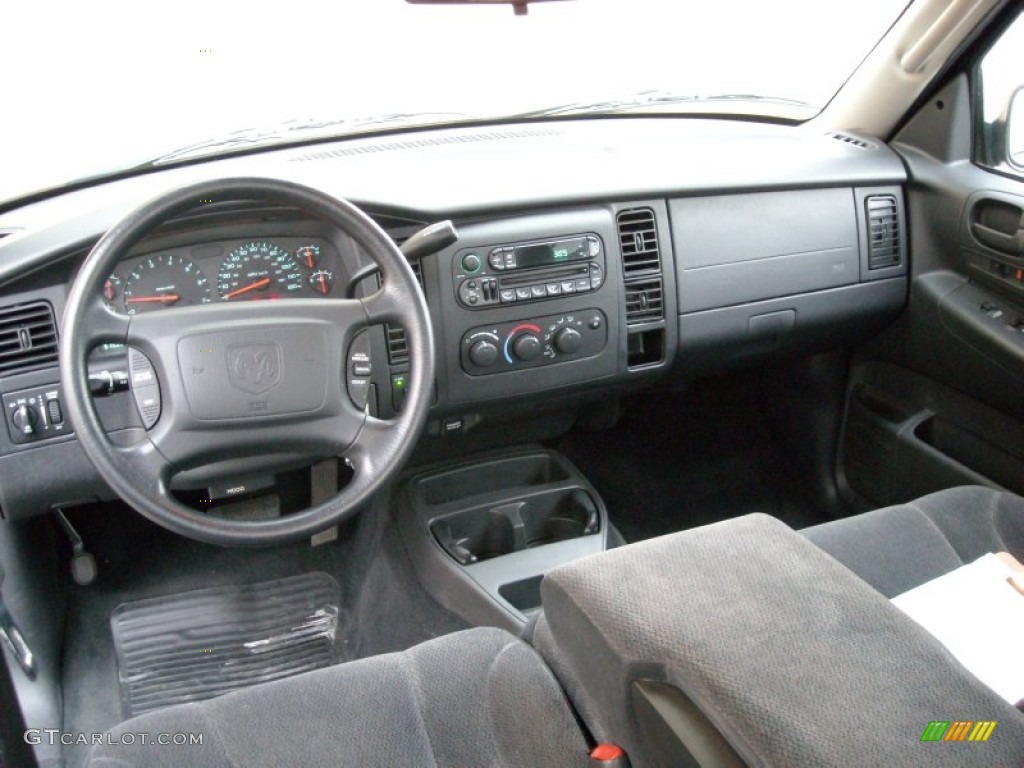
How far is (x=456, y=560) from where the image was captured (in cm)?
218

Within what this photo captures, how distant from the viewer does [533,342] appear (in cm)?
199

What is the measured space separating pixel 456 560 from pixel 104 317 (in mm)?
1051

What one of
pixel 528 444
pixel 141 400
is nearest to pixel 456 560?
pixel 528 444

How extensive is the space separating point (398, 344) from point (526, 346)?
29 centimetres

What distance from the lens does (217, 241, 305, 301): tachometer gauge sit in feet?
5.64

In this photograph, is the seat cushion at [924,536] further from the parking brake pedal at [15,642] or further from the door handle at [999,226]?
the parking brake pedal at [15,642]

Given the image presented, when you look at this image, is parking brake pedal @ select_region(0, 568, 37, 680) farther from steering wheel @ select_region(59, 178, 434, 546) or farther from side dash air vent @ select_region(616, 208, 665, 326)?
side dash air vent @ select_region(616, 208, 665, 326)

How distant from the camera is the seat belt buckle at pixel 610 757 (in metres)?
1.10

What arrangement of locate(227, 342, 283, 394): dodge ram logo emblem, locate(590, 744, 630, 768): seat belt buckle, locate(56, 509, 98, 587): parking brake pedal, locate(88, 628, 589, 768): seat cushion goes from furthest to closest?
locate(56, 509, 98, 587): parking brake pedal
locate(227, 342, 283, 394): dodge ram logo emblem
locate(88, 628, 589, 768): seat cushion
locate(590, 744, 630, 768): seat belt buckle

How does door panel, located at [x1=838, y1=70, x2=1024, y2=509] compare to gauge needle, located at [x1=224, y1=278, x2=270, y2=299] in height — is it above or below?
below

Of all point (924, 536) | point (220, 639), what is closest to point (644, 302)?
point (924, 536)

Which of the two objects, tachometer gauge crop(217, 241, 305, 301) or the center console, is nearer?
tachometer gauge crop(217, 241, 305, 301)

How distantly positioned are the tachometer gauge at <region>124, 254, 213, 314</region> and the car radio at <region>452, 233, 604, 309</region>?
1.67ft

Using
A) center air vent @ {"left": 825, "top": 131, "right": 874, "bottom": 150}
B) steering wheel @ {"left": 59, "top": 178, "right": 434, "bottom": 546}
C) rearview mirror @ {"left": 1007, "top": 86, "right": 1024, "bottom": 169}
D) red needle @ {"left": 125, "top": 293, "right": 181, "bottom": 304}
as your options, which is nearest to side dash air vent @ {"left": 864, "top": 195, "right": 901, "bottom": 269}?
center air vent @ {"left": 825, "top": 131, "right": 874, "bottom": 150}
